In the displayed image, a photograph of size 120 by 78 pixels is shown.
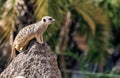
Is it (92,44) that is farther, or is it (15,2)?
(92,44)

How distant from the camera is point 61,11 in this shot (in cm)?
1208

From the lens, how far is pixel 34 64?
283 inches

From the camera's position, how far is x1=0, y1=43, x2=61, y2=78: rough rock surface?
708cm

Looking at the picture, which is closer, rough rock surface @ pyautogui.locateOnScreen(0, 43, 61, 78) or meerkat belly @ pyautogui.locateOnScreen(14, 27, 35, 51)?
rough rock surface @ pyautogui.locateOnScreen(0, 43, 61, 78)

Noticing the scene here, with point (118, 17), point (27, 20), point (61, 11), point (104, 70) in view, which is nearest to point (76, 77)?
point (104, 70)

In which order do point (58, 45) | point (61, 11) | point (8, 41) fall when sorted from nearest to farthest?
1. point (8, 41)
2. point (61, 11)
3. point (58, 45)

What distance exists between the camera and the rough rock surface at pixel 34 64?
23.2ft

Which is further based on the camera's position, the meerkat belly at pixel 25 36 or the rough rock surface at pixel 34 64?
the meerkat belly at pixel 25 36

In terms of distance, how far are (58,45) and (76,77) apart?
3.86 ft

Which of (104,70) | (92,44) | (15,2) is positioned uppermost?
(15,2)

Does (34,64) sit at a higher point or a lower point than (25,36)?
lower

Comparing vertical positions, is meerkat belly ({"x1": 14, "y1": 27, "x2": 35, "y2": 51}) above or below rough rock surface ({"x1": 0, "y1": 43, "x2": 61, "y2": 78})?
above

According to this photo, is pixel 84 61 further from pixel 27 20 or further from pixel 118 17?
pixel 27 20

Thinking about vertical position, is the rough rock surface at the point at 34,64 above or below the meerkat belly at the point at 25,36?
below
